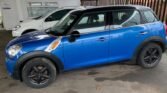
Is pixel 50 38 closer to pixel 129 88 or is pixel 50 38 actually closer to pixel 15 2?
pixel 129 88

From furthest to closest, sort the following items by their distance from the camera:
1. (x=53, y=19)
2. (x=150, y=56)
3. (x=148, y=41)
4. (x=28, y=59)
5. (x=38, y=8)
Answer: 1. (x=38, y=8)
2. (x=53, y=19)
3. (x=150, y=56)
4. (x=148, y=41)
5. (x=28, y=59)

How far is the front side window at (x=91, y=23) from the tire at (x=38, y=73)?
0.98 meters

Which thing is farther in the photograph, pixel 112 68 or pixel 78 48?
pixel 112 68

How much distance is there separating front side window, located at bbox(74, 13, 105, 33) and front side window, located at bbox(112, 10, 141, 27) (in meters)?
0.30

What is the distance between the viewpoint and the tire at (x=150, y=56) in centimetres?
472

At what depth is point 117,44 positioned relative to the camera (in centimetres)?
438

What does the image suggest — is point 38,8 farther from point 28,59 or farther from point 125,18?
point 28,59

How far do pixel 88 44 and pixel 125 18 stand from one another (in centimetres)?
109

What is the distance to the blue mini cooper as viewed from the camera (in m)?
3.85

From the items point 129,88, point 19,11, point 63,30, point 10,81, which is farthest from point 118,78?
point 19,11

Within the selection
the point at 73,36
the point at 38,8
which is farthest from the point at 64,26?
the point at 38,8

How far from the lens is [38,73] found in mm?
3955

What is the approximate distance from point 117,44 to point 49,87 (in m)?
1.76

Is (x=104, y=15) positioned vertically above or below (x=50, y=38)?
above
